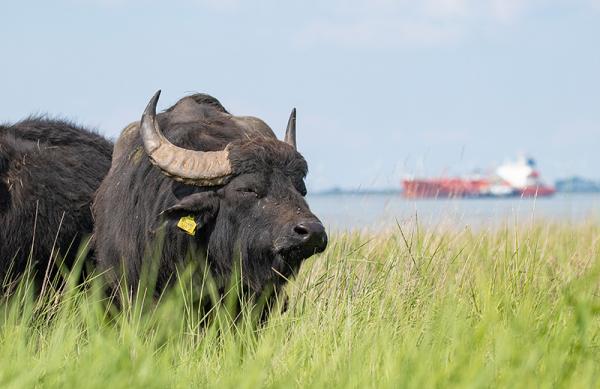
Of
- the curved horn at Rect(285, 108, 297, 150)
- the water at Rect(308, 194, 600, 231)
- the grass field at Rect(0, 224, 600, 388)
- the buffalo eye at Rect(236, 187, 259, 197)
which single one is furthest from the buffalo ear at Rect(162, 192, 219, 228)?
the water at Rect(308, 194, 600, 231)

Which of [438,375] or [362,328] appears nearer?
[438,375]

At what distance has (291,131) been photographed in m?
7.12

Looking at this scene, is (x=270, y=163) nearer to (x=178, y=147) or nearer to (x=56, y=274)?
(x=178, y=147)

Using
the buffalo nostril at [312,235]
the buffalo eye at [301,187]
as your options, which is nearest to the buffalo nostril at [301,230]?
Result: the buffalo nostril at [312,235]

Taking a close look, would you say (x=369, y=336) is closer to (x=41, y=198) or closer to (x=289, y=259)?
(x=289, y=259)

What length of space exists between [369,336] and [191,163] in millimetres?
1845

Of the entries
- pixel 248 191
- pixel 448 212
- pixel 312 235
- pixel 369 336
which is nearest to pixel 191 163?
pixel 248 191

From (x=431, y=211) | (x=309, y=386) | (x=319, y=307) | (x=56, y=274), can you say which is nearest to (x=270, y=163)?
(x=319, y=307)

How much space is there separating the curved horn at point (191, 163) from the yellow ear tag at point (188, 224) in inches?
8.9

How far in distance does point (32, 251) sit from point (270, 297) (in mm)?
1631

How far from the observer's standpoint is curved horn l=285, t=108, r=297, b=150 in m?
7.07

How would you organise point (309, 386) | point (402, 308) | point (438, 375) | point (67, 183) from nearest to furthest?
point (438, 375), point (309, 386), point (402, 308), point (67, 183)

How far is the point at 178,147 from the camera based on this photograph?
6.38 meters

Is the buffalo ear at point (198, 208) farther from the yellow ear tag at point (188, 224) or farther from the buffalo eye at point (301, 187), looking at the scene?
the buffalo eye at point (301, 187)
